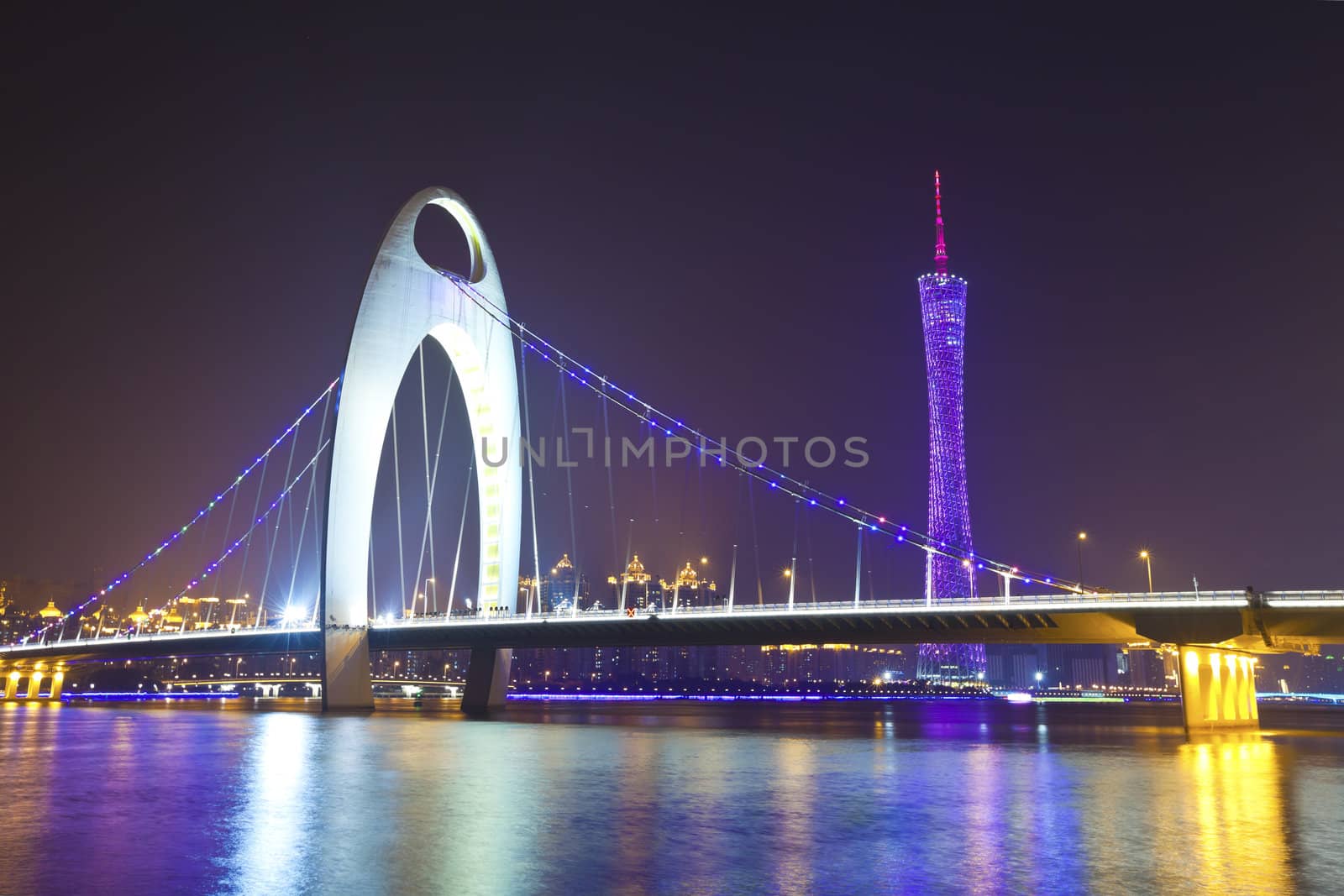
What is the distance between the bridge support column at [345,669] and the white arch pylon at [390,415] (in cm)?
6

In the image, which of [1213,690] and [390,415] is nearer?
[1213,690]

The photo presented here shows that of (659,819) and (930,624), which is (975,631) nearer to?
(930,624)

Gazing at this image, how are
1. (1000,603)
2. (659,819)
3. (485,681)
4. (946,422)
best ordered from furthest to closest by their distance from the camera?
(946,422)
(485,681)
(1000,603)
(659,819)

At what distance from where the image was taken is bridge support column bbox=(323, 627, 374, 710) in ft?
182

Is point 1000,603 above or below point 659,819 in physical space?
above

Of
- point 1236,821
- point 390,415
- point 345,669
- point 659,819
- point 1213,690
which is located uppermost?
point 390,415

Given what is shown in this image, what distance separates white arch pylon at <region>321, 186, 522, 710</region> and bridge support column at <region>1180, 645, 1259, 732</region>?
32.6m

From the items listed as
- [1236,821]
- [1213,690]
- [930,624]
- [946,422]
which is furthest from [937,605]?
[946,422]

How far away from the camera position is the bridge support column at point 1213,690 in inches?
1732

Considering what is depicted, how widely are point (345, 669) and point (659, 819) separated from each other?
4317 centimetres

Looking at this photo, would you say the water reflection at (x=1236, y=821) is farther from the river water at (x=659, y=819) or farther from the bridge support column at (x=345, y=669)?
the bridge support column at (x=345, y=669)

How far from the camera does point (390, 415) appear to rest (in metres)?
57.6

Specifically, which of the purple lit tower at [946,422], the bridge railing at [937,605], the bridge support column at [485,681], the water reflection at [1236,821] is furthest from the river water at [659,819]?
the purple lit tower at [946,422]

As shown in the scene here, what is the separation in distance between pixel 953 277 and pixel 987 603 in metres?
69.0
